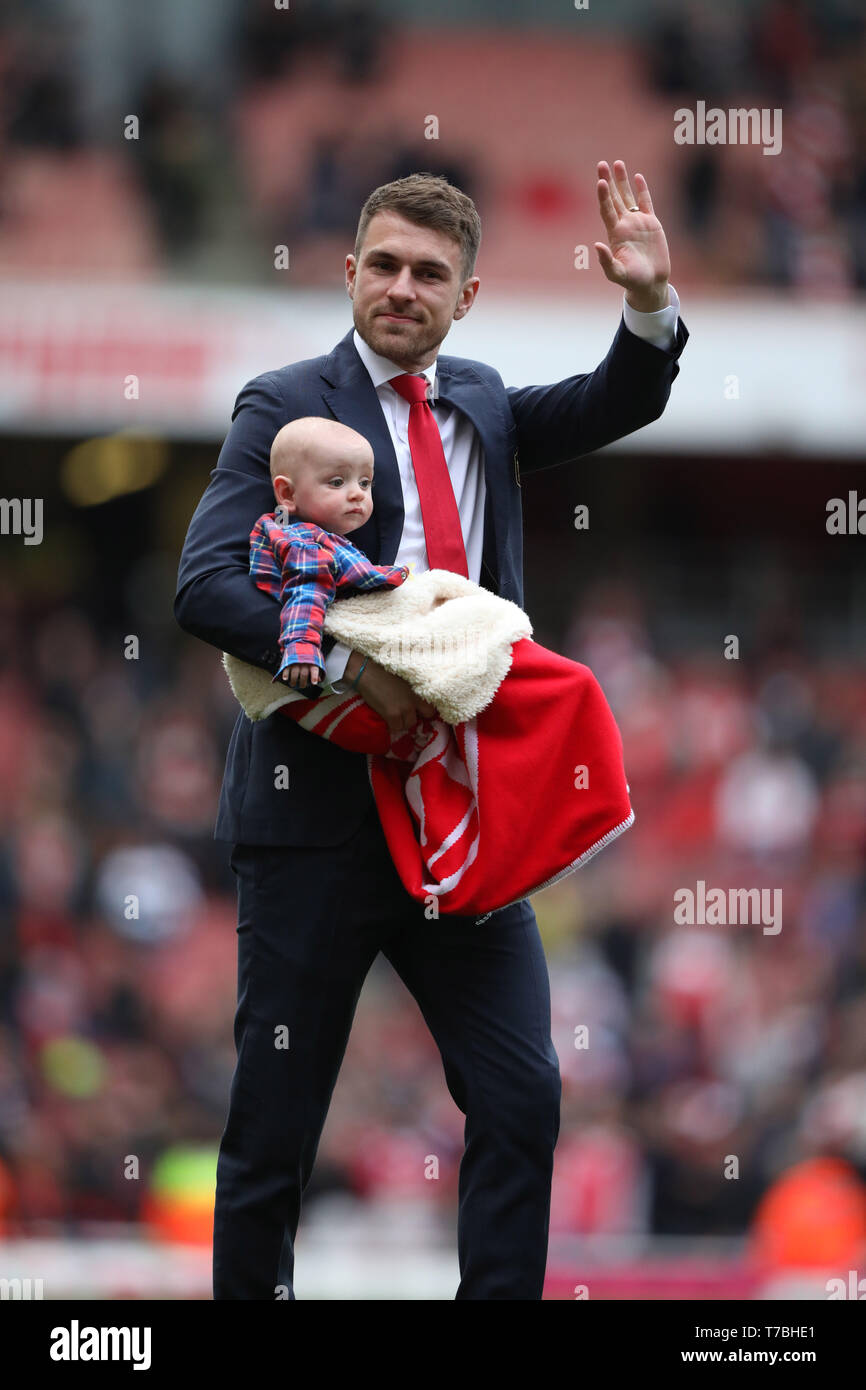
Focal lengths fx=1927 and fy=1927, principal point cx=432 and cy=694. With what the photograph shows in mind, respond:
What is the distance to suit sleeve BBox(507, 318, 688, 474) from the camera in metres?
3.41

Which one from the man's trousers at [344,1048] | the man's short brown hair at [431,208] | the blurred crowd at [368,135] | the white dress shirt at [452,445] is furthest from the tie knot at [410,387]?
the blurred crowd at [368,135]

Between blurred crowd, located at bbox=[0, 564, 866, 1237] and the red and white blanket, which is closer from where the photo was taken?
the red and white blanket

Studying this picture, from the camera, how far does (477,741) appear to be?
3.21 metres

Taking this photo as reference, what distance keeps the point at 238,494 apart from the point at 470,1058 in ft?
3.42

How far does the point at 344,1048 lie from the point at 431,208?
1.46 m

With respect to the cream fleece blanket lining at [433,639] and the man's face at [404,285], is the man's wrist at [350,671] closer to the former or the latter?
the cream fleece blanket lining at [433,639]

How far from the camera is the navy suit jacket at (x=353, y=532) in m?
3.21

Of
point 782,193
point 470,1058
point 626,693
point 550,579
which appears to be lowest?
point 470,1058

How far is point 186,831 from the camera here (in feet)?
32.9

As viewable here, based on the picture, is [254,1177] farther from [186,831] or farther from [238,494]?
[186,831]

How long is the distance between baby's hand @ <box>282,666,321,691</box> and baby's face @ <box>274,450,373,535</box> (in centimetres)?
28

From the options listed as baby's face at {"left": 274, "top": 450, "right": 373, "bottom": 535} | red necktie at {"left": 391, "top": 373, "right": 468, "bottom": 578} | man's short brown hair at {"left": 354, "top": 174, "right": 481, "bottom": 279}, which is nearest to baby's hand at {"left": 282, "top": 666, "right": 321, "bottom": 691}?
baby's face at {"left": 274, "top": 450, "right": 373, "bottom": 535}

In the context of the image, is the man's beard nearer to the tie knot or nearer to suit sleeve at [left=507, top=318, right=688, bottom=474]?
the tie knot

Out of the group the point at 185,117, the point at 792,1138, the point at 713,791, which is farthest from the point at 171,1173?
the point at 185,117
